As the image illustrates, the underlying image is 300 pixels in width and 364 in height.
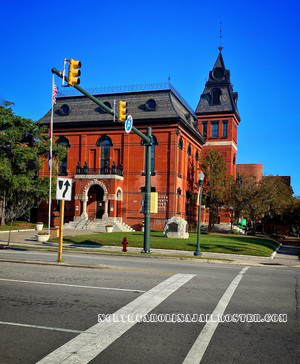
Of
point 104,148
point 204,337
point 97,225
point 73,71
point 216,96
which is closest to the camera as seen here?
point 204,337

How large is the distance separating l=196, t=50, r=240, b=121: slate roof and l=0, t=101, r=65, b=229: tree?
24488 millimetres

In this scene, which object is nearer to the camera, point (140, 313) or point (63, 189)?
point (140, 313)

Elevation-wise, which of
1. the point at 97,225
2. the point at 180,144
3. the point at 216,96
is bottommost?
the point at 97,225

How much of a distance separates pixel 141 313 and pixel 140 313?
0.06 feet

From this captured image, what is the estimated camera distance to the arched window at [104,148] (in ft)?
142

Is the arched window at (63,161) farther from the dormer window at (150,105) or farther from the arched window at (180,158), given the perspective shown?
the arched window at (180,158)

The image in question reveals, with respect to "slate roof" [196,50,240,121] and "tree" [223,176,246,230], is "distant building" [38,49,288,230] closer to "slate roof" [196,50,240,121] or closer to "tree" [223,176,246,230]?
"tree" [223,176,246,230]

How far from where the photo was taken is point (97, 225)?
39.0 meters

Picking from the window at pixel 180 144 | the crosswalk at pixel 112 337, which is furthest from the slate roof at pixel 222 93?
the crosswalk at pixel 112 337

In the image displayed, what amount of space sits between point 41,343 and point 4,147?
34485 mm

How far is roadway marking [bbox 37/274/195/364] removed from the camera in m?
5.29

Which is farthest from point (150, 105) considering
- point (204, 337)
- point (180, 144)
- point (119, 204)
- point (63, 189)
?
point (204, 337)

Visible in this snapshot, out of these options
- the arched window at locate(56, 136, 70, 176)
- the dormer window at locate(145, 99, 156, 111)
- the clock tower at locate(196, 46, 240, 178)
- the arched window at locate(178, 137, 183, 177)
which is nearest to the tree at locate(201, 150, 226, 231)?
the arched window at locate(178, 137, 183, 177)

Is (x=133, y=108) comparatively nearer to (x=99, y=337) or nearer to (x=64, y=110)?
(x=64, y=110)
